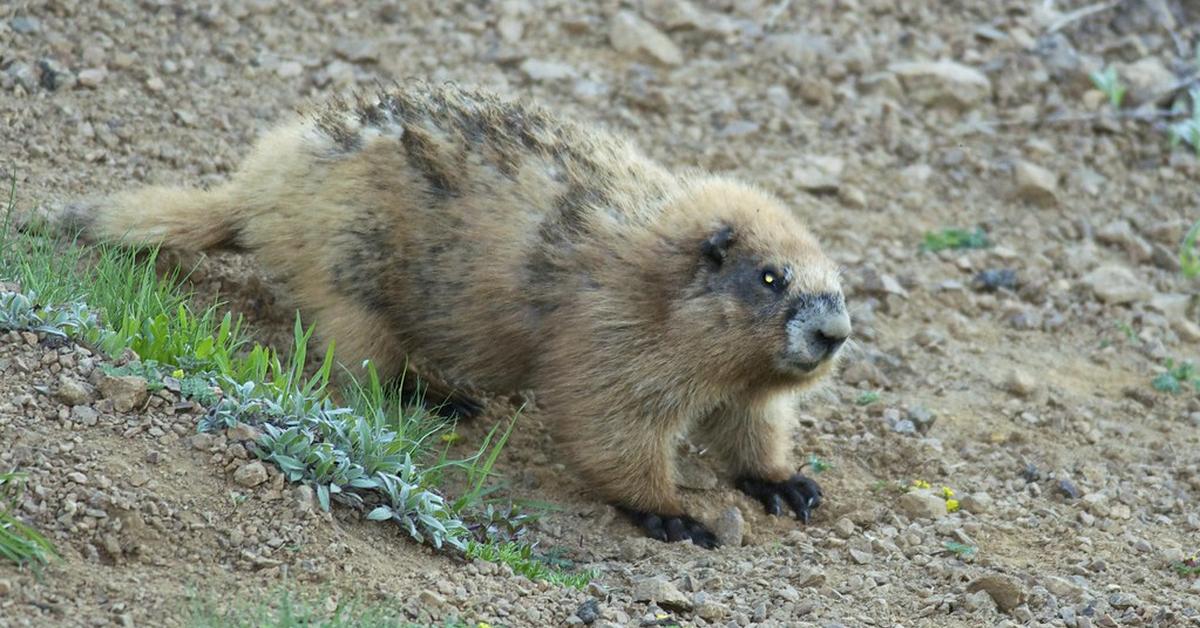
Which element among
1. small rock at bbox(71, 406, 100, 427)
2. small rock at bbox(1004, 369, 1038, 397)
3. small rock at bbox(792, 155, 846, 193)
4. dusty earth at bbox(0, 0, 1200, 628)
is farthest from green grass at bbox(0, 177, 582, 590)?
small rock at bbox(792, 155, 846, 193)

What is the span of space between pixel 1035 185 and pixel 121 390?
256 inches

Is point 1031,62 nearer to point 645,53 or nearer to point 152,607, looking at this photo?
point 645,53

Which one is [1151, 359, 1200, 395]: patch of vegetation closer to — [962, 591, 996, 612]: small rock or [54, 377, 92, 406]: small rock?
[962, 591, 996, 612]: small rock

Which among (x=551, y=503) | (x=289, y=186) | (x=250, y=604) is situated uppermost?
(x=289, y=186)

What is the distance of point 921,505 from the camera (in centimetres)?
682

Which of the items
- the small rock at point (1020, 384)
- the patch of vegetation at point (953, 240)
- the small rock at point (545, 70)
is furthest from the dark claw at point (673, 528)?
the small rock at point (545, 70)

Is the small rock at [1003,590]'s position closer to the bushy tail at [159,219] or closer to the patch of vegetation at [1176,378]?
the patch of vegetation at [1176,378]

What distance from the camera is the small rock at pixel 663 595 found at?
562cm

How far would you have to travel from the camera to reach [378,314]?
23.2 feet

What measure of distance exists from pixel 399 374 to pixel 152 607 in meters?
2.75

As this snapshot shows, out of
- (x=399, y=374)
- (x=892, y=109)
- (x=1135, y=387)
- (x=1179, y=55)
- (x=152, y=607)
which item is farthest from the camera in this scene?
(x=1179, y=55)

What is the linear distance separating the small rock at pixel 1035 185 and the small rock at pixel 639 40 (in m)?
2.50

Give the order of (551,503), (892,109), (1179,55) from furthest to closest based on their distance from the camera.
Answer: (1179,55) → (892,109) → (551,503)

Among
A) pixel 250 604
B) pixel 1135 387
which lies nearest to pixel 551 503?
pixel 250 604
